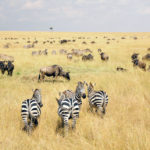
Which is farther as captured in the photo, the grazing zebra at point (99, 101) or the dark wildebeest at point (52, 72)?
the dark wildebeest at point (52, 72)

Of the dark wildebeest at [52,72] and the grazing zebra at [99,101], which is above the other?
the dark wildebeest at [52,72]

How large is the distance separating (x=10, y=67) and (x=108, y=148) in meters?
11.6

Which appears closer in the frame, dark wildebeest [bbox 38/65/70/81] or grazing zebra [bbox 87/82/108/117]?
grazing zebra [bbox 87/82/108/117]

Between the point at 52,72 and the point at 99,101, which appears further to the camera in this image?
the point at 52,72

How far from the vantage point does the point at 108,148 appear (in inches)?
165

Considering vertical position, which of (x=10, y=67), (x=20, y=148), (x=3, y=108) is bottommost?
(x=20, y=148)

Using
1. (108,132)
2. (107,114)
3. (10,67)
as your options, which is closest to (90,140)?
(108,132)

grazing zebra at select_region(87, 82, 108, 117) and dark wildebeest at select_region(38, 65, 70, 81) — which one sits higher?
dark wildebeest at select_region(38, 65, 70, 81)

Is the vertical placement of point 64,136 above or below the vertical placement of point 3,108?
below

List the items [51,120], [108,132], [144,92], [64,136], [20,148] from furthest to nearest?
[144,92], [51,120], [64,136], [108,132], [20,148]

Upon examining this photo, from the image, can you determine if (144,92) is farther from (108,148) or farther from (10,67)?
(10,67)

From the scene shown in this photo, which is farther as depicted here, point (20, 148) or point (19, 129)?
point (19, 129)

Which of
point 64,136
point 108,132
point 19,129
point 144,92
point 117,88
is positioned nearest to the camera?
point 108,132

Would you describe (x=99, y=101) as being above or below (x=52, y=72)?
below
